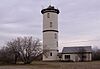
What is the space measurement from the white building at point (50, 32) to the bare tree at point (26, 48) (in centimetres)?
1640

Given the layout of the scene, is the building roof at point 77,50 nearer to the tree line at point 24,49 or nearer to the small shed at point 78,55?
the small shed at point 78,55

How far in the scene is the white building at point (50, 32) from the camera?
67.0 meters

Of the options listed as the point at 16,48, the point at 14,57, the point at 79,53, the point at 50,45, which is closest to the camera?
the point at 16,48

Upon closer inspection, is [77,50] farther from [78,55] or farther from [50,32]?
[50,32]

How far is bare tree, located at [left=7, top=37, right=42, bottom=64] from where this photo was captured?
49094mm

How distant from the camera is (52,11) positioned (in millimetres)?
68625

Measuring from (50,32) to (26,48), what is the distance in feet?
61.4

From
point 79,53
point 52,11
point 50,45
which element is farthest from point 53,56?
point 52,11

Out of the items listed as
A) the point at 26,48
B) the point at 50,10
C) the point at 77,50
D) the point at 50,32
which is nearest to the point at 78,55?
the point at 77,50

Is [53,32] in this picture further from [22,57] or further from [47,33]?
[22,57]

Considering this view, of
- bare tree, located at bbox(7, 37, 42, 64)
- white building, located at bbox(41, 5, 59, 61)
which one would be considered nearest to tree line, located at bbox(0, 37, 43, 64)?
bare tree, located at bbox(7, 37, 42, 64)

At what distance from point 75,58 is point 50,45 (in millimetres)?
10029

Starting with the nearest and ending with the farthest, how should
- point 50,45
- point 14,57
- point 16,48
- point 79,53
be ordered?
point 16,48 → point 14,57 → point 50,45 → point 79,53

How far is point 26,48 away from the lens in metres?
49.4
